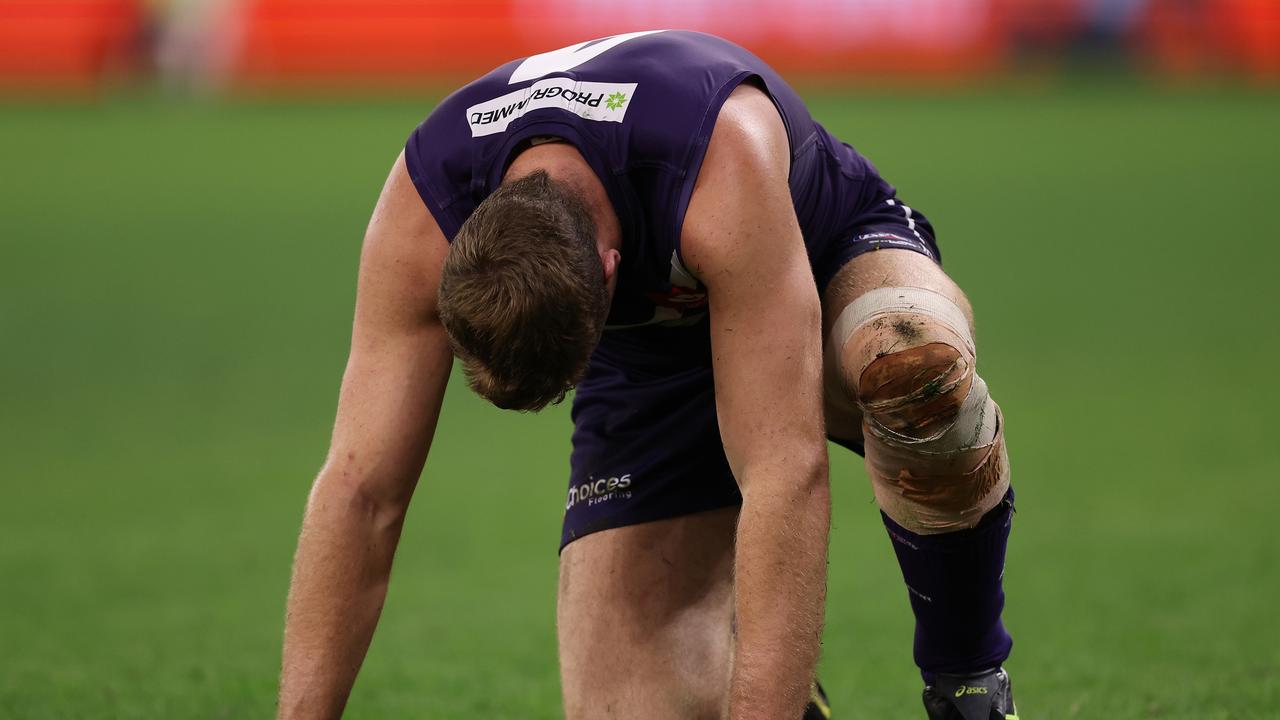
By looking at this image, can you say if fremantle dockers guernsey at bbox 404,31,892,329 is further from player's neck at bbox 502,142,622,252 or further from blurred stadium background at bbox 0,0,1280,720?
blurred stadium background at bbox 0,0,1280,720

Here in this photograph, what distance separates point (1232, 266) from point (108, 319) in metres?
8.99

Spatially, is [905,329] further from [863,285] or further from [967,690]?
[967,690]

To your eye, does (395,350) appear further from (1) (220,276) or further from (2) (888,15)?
(2) (888,15)

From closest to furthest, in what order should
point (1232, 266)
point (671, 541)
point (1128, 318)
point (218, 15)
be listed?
1. point (671, 541)
2. point (1128, 318)
3. point (1232, 266)
4. point (218, 15)

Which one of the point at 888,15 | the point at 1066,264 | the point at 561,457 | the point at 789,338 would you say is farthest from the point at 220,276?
the point at 888,15

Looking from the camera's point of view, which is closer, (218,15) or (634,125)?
(634,125)

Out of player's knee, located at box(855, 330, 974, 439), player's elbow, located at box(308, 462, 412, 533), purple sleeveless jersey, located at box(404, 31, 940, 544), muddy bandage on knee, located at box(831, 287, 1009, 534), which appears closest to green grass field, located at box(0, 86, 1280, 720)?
purple sleeveless jersey, located at box(404, 31, 940, 544)

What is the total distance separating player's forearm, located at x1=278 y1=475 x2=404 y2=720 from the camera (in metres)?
3.28

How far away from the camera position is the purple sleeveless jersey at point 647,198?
3.16 metres

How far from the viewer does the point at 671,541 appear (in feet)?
12.9

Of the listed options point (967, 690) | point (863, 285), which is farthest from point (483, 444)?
point (863, 285)

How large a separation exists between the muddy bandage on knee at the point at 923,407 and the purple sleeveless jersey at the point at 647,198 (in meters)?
0.32

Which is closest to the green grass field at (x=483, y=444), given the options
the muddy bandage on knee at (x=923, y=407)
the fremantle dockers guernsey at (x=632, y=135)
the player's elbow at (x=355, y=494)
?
the muddy bandage on knee at (x=923, y=407)

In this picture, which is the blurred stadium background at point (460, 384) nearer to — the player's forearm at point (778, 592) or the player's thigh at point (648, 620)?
the player's thigh at point (648, 620)
